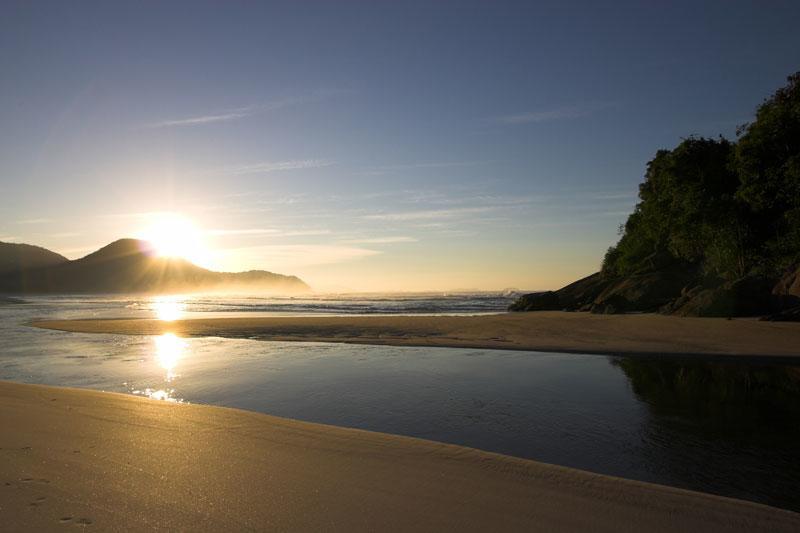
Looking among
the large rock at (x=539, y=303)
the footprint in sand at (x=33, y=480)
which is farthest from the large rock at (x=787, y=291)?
the footprint in sand at (x=33, y=480)

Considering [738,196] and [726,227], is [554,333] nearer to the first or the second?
[738,196]

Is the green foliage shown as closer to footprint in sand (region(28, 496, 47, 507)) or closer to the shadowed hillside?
the shadowed hillside

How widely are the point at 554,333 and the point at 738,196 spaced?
15.1 metres

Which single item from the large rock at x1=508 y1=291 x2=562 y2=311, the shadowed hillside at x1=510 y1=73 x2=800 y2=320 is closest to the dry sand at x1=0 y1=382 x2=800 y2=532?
the shadowed hillside at x1=510 y1=73 x2=800 y2=320

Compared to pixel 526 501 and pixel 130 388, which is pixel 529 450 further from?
pixel 130 388

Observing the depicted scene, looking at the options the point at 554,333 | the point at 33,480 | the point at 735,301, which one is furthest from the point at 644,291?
the point at 33,480

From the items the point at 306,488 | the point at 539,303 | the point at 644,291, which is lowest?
the point at 306,488

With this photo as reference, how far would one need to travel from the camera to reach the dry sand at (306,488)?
421 centimetres

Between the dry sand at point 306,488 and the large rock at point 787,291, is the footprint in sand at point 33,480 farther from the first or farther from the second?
the large rock at point 787,291

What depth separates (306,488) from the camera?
16.2ft

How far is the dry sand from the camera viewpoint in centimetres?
421

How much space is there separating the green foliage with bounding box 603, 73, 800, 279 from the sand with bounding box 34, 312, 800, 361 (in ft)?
22.9

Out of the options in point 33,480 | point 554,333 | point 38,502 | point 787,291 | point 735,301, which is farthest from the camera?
point 787,291

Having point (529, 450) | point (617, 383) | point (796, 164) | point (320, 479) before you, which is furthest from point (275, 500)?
point (796, 164)
